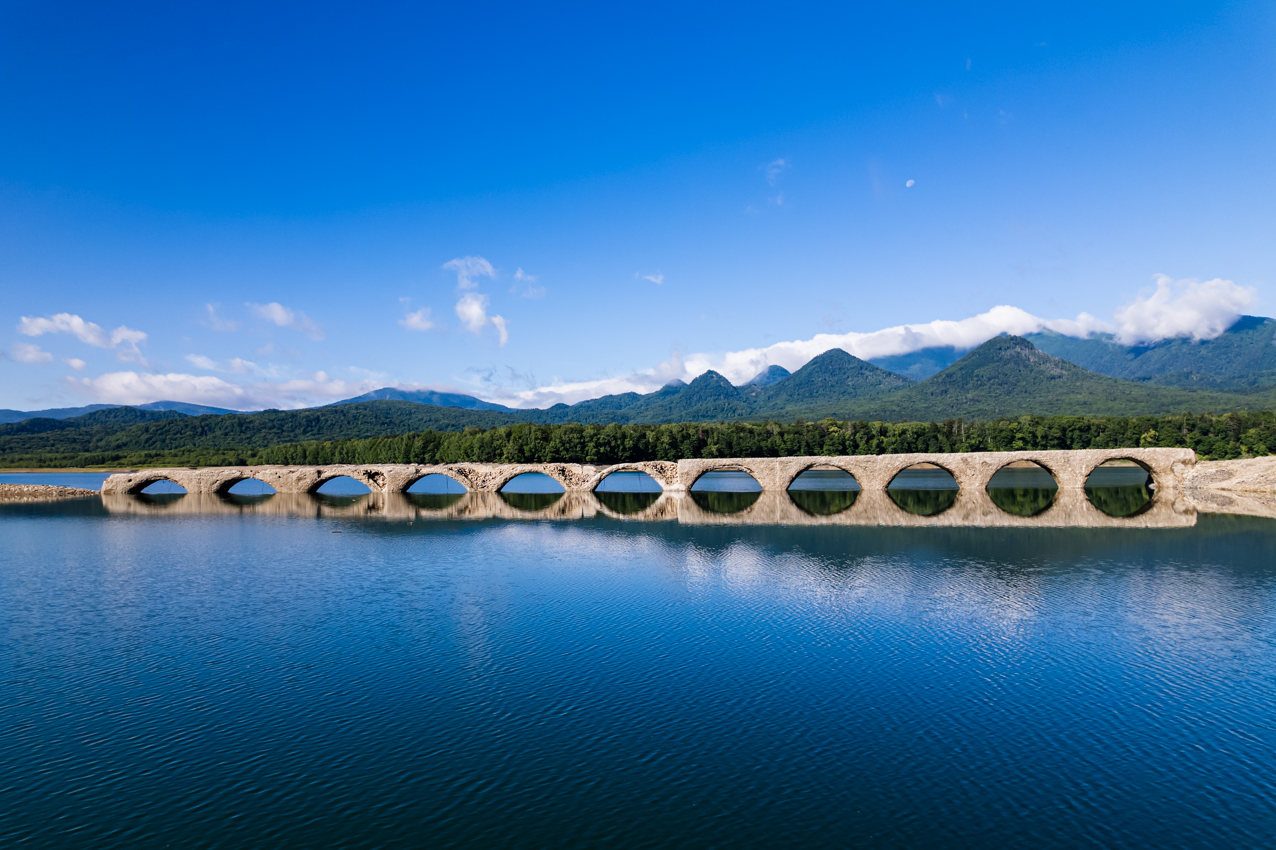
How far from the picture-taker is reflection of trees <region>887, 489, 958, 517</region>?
50125 mm

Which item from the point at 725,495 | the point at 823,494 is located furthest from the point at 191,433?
the point at 823,494

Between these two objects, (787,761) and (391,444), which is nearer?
(787,761)

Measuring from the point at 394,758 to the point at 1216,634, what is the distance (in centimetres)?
2170

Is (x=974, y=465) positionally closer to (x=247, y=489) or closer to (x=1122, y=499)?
(x=1122, y=499)

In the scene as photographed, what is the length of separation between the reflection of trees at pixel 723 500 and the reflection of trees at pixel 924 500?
12321 mm

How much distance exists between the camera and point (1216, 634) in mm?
19375

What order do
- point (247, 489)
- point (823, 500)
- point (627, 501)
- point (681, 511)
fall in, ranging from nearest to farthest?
1. point (681, 511)
2. point (823, 500)
3. point (627, 501)
4. point (247, 489)

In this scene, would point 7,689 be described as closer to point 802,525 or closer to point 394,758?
point 394,758

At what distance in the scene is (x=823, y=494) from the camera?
6531 centimetres

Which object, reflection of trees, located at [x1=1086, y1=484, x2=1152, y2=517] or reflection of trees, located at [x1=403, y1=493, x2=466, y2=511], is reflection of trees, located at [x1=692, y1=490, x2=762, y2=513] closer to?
reflection of trees, located at [x1=403, y1=493, x2=466, y2=511]

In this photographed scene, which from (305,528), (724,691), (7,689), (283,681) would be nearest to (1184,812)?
(724,691)

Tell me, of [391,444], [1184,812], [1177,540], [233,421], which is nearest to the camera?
[1184,812]

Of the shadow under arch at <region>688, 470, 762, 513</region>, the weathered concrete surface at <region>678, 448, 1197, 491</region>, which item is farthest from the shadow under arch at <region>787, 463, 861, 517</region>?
the shadow under arch at <region>688, 470, 762, 513</region>

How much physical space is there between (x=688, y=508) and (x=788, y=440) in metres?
37.0
